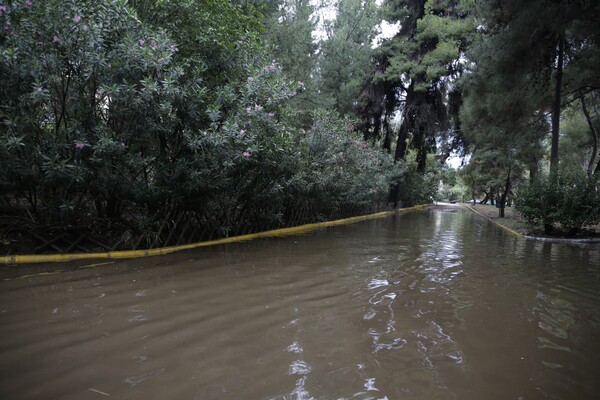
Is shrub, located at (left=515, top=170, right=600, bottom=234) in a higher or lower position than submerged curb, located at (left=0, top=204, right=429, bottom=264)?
higher

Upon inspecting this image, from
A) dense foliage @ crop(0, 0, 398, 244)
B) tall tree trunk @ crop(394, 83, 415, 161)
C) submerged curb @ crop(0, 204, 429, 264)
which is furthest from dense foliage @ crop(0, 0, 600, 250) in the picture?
tall tree trunk @ crop(394, 83, 415, 161)

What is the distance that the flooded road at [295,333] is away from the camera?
2416mm

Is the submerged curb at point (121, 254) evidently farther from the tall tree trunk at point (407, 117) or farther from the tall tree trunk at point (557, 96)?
the tall tree trunk at point (407, 117)

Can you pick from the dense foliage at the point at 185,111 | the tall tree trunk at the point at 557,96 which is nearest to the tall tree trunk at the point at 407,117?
the dense foliage at the point at 185,111

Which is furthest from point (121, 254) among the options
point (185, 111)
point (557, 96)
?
point (557, 96)

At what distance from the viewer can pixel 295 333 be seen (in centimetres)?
329

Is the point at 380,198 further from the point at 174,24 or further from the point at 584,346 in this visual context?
the point at 584,346

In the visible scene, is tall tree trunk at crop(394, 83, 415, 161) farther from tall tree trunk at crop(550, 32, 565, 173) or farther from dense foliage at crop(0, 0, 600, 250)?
tall tree trunk at crop(550, 32, 565, 173)

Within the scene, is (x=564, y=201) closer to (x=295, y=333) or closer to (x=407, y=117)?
(x=295, y=333)

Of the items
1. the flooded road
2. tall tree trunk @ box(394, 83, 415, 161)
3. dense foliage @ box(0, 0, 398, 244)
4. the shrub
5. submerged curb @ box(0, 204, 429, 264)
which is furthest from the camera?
tall tree trunk @ box(394, 83, 415, 161)

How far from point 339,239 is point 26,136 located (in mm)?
7326

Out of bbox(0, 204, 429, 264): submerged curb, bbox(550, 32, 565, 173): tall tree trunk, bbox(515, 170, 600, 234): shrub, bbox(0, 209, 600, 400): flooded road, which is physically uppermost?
bbox(550, 32, 565, 173): tall tree trunk

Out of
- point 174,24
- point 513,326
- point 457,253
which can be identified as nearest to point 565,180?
point 457,253

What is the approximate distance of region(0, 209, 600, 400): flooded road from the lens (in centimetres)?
242
